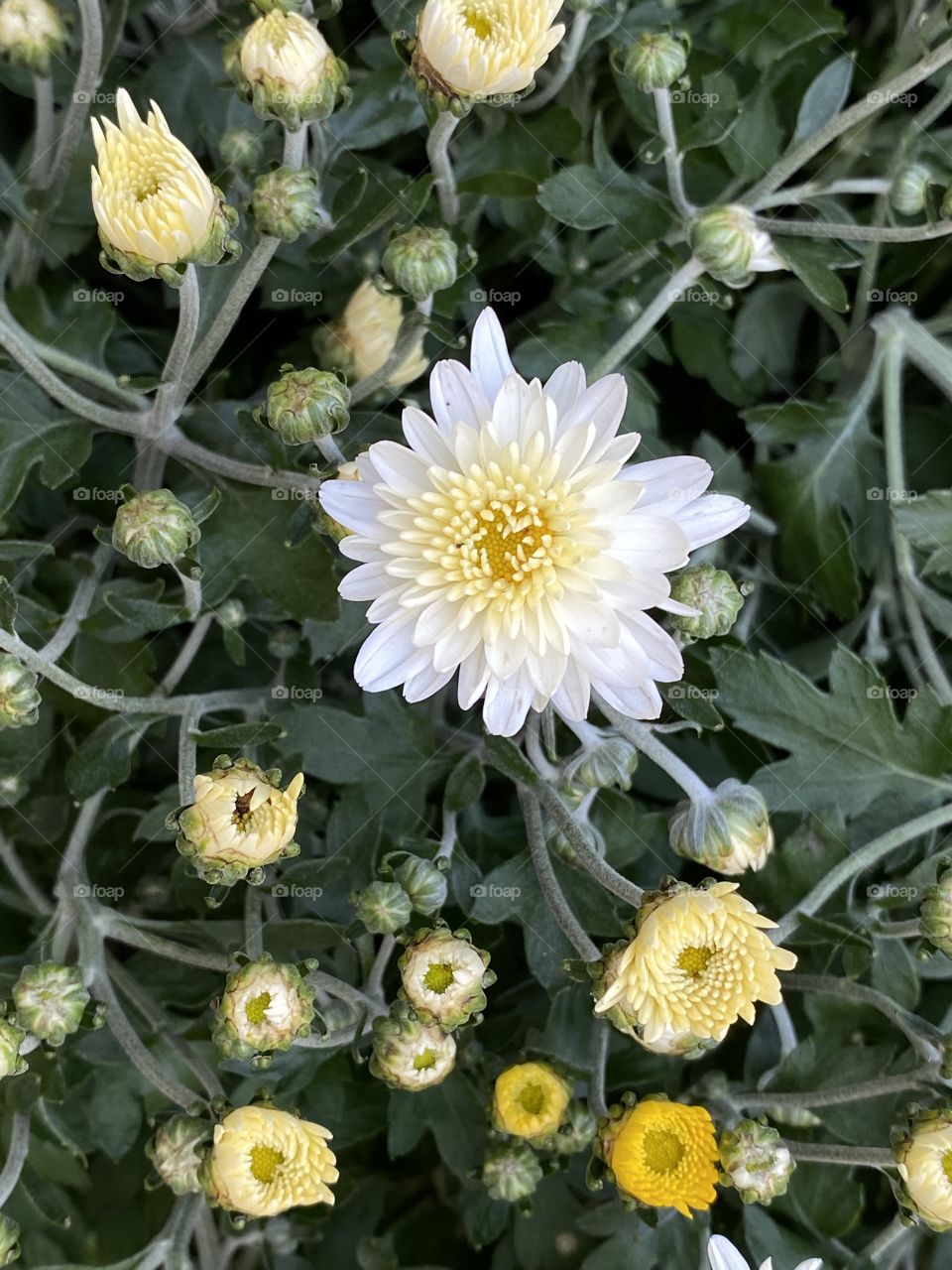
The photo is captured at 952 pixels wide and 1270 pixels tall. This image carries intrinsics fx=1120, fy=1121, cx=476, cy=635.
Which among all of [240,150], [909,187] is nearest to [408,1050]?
[240,150]

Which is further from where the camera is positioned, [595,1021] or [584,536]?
[595,1021]

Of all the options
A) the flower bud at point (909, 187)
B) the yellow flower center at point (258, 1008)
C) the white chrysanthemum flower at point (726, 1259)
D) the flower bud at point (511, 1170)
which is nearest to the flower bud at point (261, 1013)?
the yellow flower center at point (258, 1008)

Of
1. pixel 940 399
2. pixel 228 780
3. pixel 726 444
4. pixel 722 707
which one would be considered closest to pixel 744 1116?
pixel 722 707

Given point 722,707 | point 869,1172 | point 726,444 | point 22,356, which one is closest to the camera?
point 22,356

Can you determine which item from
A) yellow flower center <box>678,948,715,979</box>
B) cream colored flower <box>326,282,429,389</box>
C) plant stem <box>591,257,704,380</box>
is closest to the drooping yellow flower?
cream colored flower <box>326,282,429,389</box>

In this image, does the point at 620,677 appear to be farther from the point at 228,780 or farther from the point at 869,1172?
the point at 869,1172

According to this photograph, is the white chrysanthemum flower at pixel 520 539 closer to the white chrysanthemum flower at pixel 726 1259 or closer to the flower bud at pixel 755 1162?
the flower bud at pixel 755 1162

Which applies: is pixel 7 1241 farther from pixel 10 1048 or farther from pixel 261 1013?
pixel 261 1013

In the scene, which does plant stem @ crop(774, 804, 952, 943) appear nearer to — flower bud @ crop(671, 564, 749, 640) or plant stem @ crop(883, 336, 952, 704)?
plant stem @ crop(883, 336, 952, 704)
